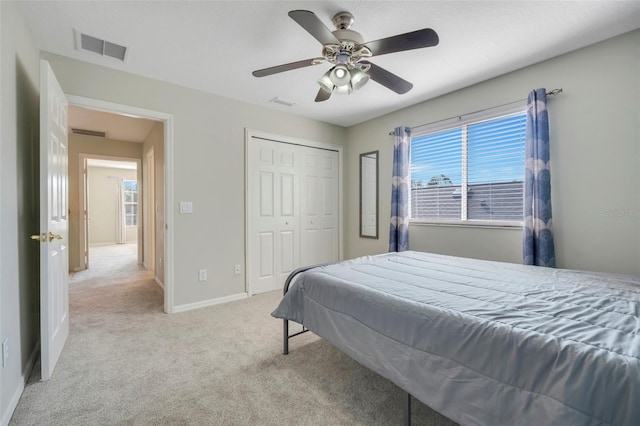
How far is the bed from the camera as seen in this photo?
33.8 inches

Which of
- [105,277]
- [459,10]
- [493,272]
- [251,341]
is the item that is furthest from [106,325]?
[459,10]

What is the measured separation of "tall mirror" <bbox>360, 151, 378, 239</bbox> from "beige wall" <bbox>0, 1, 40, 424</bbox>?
12.0 feet

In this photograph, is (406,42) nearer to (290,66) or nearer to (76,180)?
(290,66)

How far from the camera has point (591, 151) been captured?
7.73 ft

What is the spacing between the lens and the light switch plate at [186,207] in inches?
123

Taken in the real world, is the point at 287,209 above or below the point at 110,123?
below

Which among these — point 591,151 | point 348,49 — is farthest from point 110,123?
point 591,151

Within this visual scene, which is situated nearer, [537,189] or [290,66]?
[290,66]

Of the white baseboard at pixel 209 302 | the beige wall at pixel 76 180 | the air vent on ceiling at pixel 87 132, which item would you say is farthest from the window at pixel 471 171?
the beige wall at pixel 76 180

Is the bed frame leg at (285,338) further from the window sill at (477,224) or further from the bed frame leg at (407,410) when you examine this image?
the window sill at (477,224)

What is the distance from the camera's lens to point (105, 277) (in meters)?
4.61

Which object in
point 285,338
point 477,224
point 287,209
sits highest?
point 287,209

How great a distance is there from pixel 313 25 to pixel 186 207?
233 centimetres

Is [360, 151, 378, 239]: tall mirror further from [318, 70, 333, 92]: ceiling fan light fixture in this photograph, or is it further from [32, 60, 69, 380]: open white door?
[32, 60, 69, 380]: open white door
